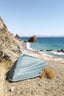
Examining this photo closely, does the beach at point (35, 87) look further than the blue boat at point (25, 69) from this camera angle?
No

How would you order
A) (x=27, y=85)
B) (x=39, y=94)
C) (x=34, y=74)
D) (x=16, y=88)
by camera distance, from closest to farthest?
(x=39, y=94)
(x=16, y=88)
(x=27, y=85)
(x=34, y=74)

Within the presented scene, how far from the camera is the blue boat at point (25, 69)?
296 inches

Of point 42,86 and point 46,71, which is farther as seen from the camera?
point 46,71

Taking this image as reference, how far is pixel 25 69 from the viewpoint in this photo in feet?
26.6

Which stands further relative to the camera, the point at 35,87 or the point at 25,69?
the point at 25,69

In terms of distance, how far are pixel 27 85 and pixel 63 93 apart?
2.78 metres

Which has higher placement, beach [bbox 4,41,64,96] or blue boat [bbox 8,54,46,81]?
blue boat [bbox 8,54,46,81]

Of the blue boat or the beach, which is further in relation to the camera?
the blue boat

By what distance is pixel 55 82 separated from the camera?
25.2ft

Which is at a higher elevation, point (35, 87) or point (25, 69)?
point (25, 69)

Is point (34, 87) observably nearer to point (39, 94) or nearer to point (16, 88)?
point (39, 94)

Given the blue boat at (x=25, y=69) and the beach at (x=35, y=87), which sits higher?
the blue boat at (x=25, y=69)

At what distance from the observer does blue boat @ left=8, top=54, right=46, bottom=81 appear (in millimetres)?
7516

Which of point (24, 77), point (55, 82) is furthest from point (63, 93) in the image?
point (24, 77)
